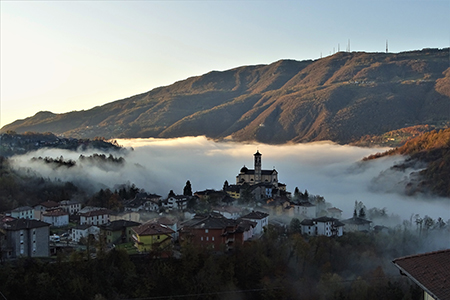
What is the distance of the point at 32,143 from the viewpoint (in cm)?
13112

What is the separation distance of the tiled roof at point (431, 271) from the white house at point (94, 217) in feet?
143

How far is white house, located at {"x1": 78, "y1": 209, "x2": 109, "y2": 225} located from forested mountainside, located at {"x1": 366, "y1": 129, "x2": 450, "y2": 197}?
66542 mm

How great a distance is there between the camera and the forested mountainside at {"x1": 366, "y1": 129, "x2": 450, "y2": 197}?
94625 mm

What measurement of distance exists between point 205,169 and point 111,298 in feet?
429

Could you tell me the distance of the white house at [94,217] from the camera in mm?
49062

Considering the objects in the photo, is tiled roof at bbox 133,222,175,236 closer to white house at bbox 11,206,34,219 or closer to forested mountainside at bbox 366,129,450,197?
white house at bbox 11,206,34,219

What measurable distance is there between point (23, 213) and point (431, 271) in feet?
160

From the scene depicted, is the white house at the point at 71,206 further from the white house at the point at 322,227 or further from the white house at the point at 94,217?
the white house at the point at 322,227

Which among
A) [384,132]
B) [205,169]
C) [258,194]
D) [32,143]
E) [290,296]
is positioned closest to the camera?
[290,296]

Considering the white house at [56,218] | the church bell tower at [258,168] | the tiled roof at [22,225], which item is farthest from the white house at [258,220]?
the church bell tower at [258,168]

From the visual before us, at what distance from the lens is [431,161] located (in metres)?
106

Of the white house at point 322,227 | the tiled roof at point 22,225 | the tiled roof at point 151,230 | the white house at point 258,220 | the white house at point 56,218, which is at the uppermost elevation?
the tiled roof at point 22,225

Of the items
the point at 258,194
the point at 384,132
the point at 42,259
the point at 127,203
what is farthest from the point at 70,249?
the point at 384,132

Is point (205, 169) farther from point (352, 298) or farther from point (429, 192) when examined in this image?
point (352, 298)
